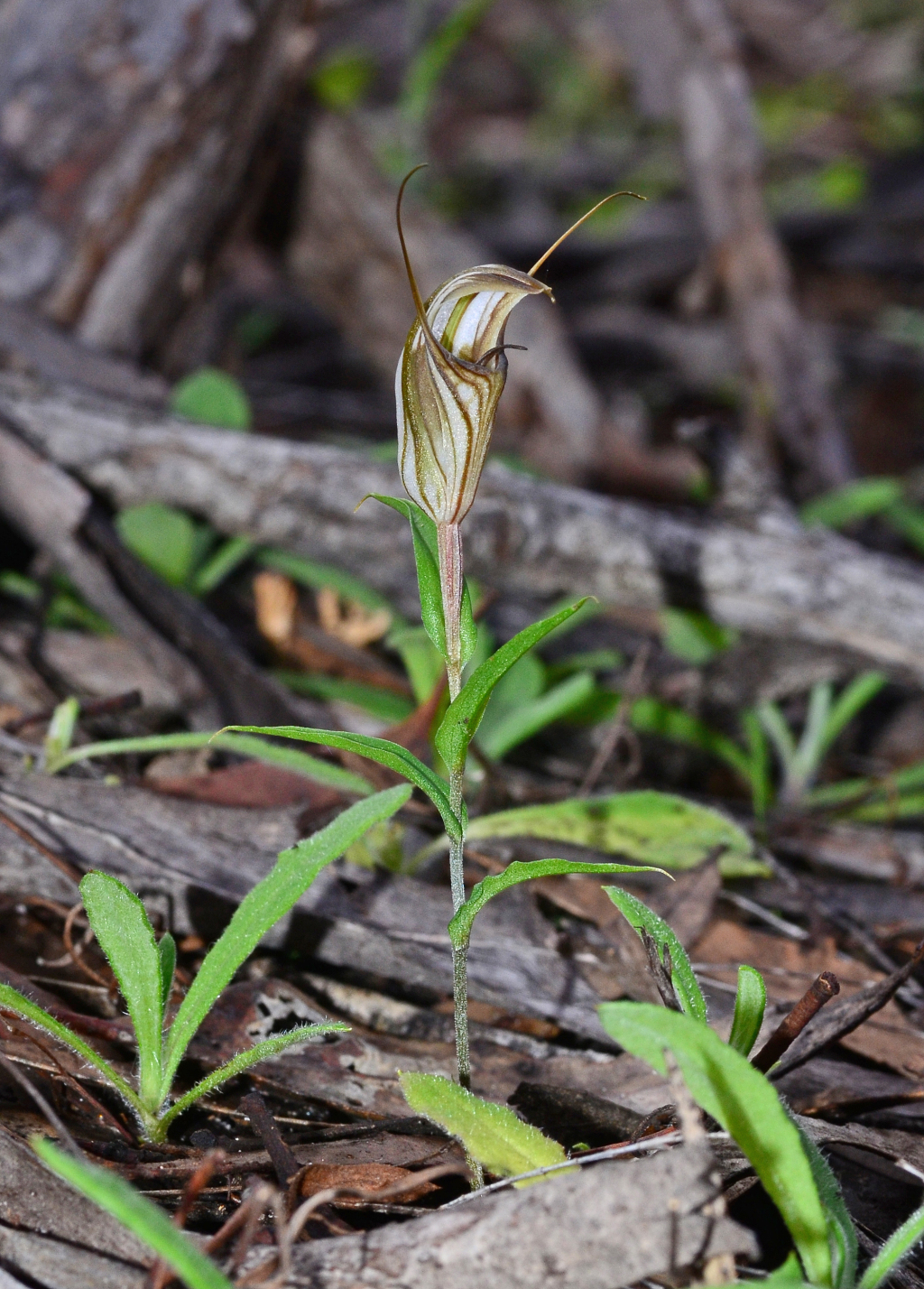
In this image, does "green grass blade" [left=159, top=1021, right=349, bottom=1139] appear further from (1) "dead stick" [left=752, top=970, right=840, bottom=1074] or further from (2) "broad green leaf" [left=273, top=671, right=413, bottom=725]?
(2) "broad green leaf" [left=273, top=671, right=413, bottom=725]

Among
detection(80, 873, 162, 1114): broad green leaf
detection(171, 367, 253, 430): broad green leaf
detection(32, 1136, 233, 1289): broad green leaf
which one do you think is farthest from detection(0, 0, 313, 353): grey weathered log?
detection(32, 1136, 233, 1289): broad green leaf

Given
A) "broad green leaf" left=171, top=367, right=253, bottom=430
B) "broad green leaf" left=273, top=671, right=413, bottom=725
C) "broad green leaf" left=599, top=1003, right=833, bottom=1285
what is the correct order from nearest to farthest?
1. "broad green leaf" left=599, top=1003, right=833, bottom=1285
2. "broad green leaf" left=273, top=671, right=413, bottom=725
3. "broad green leaf" left=171, top=367, right=253, bottom=430

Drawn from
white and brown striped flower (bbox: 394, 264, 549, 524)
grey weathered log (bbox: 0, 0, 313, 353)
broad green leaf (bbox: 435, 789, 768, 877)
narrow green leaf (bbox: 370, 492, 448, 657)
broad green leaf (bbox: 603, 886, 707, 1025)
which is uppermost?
grey weathered log (bbox: 0, 0, 313, 353)

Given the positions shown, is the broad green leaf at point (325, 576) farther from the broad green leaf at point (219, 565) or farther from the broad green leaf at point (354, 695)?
the broad green leaf at point (354, 695)

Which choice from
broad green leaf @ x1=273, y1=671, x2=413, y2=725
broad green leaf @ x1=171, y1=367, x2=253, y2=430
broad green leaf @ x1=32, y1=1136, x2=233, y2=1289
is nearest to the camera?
broad green leaf @ x1=32, y1=1136, x2=233, y2=1289

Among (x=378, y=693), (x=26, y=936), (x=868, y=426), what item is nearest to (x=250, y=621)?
(x=378, y=693)

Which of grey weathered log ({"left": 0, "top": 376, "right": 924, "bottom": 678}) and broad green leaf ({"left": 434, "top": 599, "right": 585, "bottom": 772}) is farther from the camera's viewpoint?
grey weathered log ({"left": 0, "top": 376, "right": 924, "bottom": 678})
